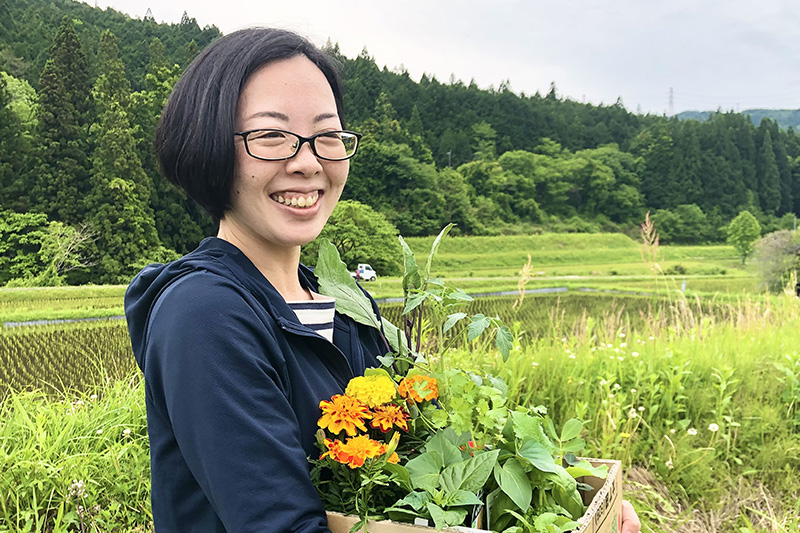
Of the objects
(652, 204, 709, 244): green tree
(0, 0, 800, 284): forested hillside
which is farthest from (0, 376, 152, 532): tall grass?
(652, 204, 709, 244): green tree

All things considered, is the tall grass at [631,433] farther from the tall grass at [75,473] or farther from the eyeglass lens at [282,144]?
the eyeglass lens at [282,144]

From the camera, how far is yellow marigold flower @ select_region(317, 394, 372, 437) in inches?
28.3

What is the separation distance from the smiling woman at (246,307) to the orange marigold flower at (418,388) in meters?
0.11

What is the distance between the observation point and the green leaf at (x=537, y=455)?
31.2 inches

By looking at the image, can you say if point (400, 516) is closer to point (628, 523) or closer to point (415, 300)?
point (415, 300)

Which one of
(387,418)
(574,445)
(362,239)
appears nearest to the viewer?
(387,418)

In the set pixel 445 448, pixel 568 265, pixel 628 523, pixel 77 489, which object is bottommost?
pixel 568 265

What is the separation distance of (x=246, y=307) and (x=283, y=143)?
261mm

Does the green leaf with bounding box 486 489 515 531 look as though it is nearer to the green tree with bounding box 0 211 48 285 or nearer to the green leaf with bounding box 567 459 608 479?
the green leaf with bounding box 567 459 608 479

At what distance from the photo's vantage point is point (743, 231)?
17.8 meters

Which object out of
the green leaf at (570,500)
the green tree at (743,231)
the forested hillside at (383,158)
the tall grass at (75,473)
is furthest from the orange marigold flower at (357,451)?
the green tree at (743,231)

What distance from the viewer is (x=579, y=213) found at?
16.2m

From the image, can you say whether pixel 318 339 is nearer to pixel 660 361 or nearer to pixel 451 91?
pixel 660 361

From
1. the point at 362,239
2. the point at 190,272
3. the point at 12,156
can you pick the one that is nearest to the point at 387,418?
the point at 190,272
